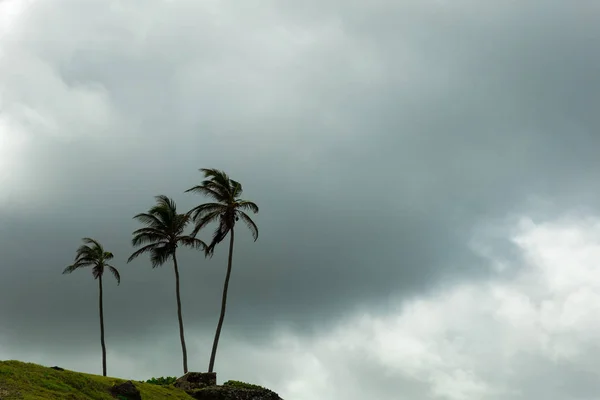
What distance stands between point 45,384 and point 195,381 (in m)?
16.2

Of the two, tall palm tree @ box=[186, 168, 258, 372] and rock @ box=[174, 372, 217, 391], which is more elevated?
tall palm tree @ box=[186, 168, 258, 372]

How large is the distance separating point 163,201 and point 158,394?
1114 inches

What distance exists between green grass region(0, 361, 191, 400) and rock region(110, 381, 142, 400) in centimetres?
36

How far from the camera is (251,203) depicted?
177ft

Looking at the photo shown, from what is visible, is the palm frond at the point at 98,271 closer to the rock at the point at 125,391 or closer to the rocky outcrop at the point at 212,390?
the rocky outcrop at the point at 212,390

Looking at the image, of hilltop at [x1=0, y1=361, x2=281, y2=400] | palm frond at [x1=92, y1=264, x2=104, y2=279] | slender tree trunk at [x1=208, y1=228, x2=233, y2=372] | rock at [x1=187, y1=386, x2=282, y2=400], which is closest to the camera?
hilltop at [x1=0, y1=361, x2=281, y2=400]

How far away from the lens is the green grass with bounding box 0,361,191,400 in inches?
928

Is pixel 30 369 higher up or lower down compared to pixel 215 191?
lower down

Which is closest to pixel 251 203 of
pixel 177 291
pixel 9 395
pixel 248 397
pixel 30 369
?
pixel 177 291

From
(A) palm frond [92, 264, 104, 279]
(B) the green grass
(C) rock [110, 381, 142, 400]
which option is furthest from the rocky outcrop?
(A) palm frond [92, 264, 104, 279]

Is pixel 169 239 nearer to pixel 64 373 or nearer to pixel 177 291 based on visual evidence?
pixel 177 291

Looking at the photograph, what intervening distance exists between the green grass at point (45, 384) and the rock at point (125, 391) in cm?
36

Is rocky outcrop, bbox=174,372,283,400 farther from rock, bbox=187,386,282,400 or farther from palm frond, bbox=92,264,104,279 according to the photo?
palm frond, bbox=92,264,104,279

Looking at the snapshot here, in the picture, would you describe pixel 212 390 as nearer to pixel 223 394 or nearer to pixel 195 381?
pixel 223 394
